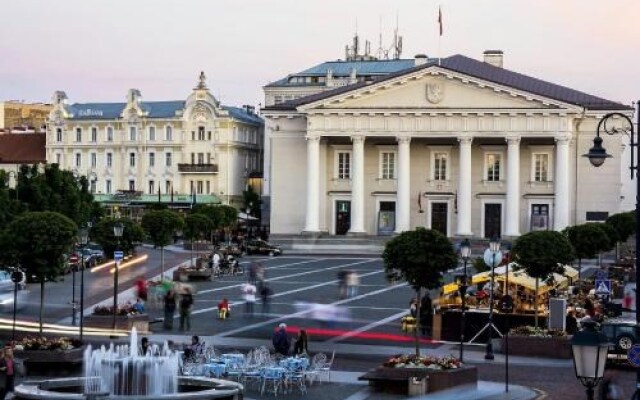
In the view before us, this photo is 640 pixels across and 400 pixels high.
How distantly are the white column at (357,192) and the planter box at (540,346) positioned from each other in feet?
169

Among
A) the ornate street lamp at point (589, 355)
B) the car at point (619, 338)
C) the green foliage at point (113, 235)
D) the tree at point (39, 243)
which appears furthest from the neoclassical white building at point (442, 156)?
the ornate street lamp at point (589, 355)

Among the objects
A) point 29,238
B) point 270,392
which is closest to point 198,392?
point 270,392

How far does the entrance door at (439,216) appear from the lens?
86.9 meters

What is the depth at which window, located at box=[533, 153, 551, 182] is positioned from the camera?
280ft

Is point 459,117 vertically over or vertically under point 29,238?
over

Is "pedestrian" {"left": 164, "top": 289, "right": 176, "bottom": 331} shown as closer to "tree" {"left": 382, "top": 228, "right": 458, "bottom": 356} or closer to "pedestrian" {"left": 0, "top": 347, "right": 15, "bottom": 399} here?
"tree" {"left": 382, "top": 228, "right": 458, "bottom": 356}

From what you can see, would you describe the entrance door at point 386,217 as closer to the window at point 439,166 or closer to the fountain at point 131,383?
the window at point 439,166

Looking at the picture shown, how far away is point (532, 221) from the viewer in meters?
85.2

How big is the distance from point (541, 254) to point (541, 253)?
28 millimetres

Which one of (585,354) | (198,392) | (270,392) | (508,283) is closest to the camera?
(585,354)

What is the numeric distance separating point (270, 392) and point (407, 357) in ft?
10.0

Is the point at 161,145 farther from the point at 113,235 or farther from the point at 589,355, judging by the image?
the point at 589,355

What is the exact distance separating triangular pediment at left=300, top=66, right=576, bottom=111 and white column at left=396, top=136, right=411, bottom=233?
2.50 m

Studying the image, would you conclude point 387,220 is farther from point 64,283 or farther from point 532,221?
point 64,283
